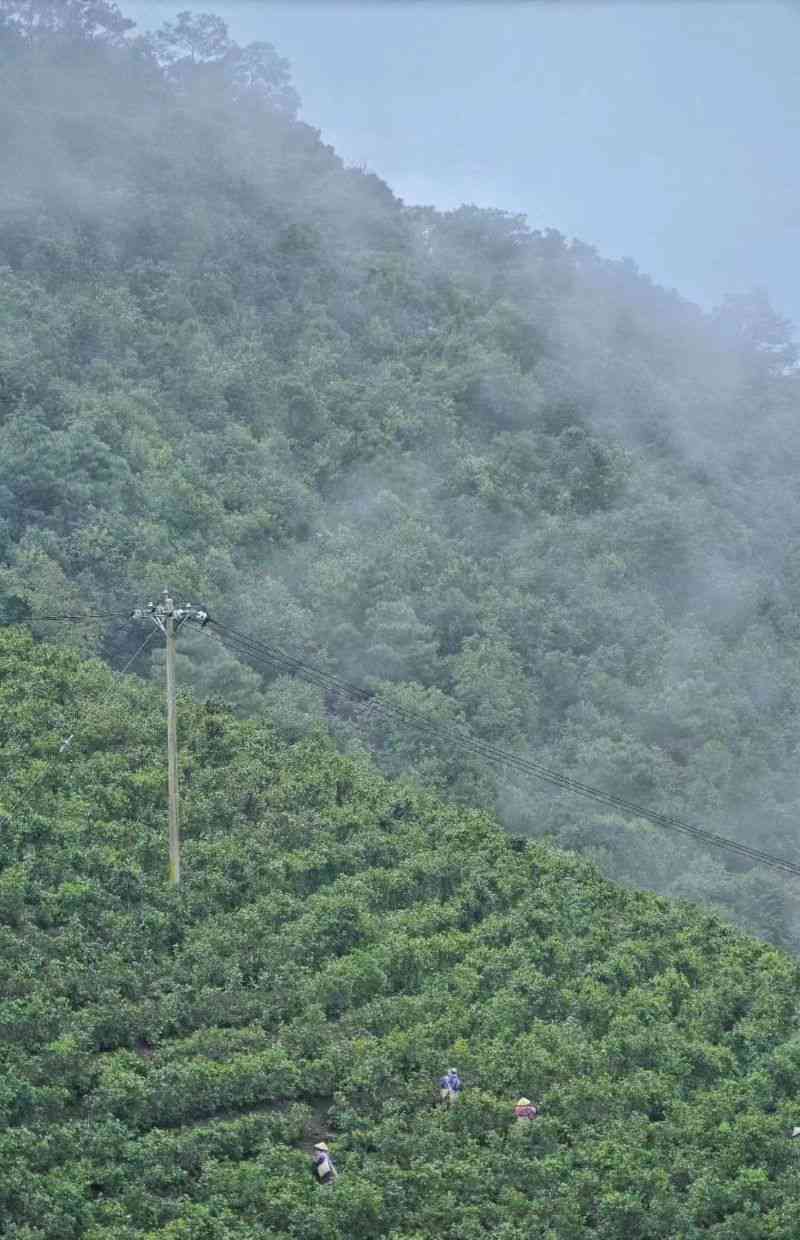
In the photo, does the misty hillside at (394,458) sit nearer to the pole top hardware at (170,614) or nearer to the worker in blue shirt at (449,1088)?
the pole top hardware at (170,614)

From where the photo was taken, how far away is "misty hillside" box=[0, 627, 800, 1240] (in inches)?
707

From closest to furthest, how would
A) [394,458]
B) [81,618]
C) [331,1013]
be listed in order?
[331,1013], [81,618], [394,458]

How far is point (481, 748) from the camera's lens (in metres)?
32.0

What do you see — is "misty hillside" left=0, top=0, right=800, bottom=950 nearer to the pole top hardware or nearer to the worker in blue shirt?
the pole top hardware

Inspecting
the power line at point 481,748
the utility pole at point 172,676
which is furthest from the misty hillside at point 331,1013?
the power line at point 481,748

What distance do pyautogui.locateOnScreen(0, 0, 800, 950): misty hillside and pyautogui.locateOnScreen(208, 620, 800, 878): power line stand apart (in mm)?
278

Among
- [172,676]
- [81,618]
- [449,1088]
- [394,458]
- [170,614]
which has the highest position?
[394,458]

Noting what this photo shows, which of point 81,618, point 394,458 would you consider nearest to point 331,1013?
point 81,618

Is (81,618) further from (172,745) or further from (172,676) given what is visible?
(172,745)

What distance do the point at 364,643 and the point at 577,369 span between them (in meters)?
15.9

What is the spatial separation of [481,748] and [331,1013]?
10613 mm

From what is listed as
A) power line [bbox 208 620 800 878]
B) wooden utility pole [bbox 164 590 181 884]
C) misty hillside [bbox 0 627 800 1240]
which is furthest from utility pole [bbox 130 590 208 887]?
power line [bbox 208 620 800 878]

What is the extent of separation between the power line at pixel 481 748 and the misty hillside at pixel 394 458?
278 millimetres

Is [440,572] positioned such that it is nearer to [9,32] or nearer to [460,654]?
[460,654]
